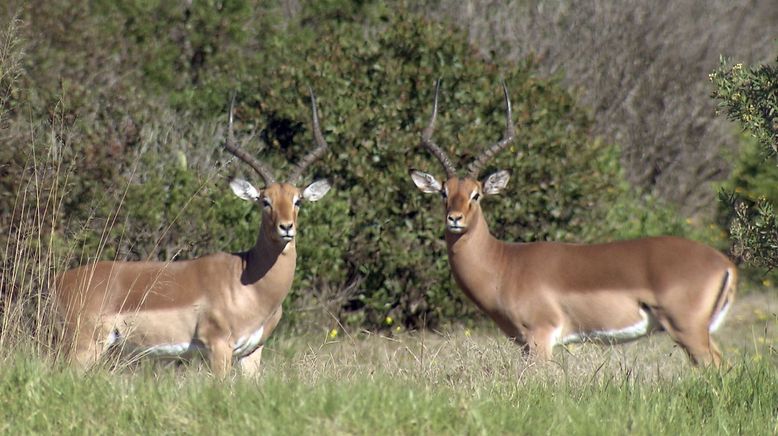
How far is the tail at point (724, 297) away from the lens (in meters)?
8.17

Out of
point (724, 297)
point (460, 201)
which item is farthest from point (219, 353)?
point (724, 297)

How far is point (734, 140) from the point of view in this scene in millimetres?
15516

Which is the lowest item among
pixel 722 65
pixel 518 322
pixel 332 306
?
pixel 332 306

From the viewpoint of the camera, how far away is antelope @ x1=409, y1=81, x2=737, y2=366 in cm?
814

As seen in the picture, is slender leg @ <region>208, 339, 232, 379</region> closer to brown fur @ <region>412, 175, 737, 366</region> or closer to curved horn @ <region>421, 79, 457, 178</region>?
brown fur @ <region>412, 175, 737, 366</region>

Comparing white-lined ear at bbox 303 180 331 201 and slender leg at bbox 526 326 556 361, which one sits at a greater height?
white-lined ear at bbox 303 180 331 201

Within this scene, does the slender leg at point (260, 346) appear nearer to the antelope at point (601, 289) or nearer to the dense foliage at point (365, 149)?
the dense foliage at point (365, 149)

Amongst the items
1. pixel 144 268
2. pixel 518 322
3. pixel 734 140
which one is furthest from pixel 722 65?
pixel 734 140

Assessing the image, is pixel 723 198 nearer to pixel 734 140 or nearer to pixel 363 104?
pixel 363 104

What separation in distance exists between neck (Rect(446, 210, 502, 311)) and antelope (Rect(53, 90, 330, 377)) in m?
1.23

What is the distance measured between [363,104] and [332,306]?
1.60 meters

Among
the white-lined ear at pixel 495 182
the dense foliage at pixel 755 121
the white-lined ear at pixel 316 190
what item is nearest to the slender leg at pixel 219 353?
the white-lined ear at pixel 316 190

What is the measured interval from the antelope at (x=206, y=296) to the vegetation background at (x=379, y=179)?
1.03ft

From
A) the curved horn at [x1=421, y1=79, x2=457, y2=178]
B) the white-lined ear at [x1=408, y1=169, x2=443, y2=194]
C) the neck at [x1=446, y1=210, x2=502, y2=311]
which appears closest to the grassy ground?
the neck at [x1=446, y1=210, x2=502, y2=311]
